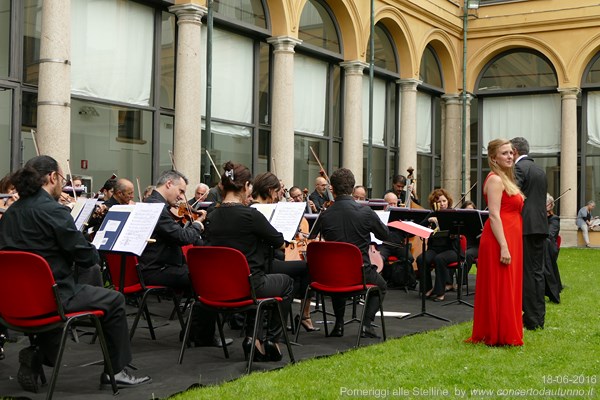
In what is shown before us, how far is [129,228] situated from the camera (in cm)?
647

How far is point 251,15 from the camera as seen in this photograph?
16922mm

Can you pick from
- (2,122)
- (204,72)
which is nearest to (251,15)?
(204,72)

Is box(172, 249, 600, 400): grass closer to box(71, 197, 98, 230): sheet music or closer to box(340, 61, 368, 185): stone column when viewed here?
box(71, 197, 98, 230): sheet music

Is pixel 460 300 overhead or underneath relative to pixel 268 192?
underneath

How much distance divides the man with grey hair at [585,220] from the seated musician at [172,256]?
1877 cm

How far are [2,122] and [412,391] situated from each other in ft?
29.1

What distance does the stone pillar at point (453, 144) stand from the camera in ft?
81.8

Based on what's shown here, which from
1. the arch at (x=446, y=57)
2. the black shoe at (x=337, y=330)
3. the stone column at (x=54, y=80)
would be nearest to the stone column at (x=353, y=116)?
the arch at (x=446, y=57)

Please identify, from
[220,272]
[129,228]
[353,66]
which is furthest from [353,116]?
[220,272]

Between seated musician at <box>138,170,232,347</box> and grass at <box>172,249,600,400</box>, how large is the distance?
120cm

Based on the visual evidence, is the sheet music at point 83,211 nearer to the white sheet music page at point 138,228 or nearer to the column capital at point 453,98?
the white sheet music page at point 138,228

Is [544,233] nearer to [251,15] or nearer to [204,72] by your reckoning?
[204,72]

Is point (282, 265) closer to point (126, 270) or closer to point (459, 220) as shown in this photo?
point (126, 270)

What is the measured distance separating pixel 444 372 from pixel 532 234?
2418mm
